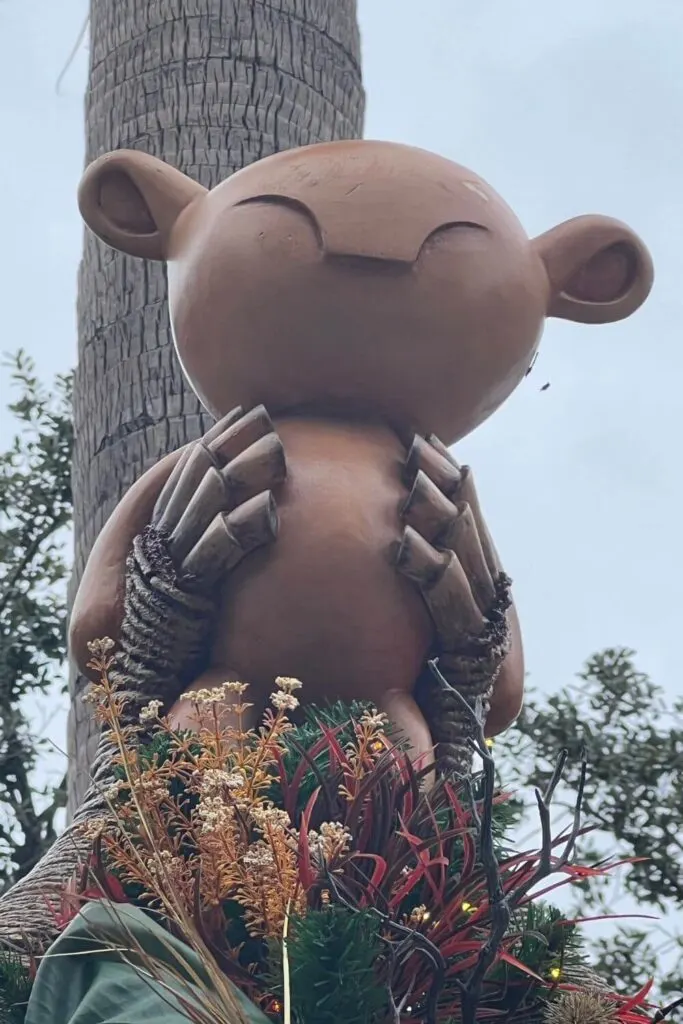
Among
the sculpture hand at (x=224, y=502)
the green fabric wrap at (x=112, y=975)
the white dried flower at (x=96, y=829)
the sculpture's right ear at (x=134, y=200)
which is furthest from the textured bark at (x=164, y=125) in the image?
the green fabric wrap at (x=112, y=975)

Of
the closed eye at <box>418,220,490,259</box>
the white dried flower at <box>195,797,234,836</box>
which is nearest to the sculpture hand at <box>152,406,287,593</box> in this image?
the closed eye at <box>418,220,490,259</box>

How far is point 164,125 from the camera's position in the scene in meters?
2.49

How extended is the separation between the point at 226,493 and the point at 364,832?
0.49m

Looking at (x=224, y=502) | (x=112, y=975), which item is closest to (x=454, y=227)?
(x=224, y=502)

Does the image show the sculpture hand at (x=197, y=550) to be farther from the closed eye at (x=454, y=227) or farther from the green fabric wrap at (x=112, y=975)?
the green fabric wrap at (x=112, y=975)

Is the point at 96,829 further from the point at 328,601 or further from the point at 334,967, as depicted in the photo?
the point at 328,601

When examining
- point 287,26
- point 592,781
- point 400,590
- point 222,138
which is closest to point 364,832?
point 400,590

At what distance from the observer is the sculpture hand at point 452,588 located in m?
1.57

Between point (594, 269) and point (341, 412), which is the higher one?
point (594, 269)

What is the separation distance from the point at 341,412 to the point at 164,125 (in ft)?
3.30

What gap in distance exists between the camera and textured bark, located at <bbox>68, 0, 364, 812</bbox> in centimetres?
232

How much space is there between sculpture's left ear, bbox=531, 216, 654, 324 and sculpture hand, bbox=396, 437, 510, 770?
281mm

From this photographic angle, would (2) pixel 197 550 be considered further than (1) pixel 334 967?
Yes

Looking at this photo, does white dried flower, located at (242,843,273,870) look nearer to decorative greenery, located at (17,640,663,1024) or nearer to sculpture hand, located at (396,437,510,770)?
decorative greenery, located at (17,640,663,1024)
